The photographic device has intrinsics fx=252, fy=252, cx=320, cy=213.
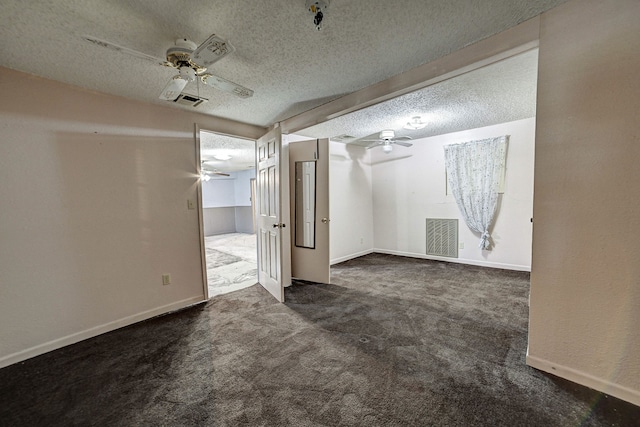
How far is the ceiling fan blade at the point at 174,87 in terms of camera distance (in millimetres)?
1706

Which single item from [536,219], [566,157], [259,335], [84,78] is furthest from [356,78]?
[259,335]

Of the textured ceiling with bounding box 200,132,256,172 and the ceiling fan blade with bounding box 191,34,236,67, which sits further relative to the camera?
the textured ceiling with bounding box 200,132,256,172

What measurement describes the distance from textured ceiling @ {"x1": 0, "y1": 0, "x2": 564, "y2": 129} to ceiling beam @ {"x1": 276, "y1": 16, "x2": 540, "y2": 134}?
0.20 ft

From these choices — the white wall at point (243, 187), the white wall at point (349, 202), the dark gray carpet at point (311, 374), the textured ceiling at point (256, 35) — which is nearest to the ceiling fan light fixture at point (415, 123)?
the textured ceiling at point (256, 35)

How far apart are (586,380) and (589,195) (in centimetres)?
114

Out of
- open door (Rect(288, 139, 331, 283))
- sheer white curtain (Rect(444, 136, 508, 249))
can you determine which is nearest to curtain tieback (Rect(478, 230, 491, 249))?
sheer white curtain (Rect(444, 136, 508, 249))

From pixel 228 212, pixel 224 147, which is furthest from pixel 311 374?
pixel 228 212

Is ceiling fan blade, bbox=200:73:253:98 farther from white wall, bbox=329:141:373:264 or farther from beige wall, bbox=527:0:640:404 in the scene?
white wall, bbox=329:141:373:264

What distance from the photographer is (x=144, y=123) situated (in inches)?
104

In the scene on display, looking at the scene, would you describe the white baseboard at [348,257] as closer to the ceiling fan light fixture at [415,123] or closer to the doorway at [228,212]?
the doorway at [228,212]

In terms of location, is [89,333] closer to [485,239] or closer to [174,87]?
[174,87]

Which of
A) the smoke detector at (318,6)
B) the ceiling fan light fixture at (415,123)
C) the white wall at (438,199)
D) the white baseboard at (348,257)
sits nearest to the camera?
the smoke detector at (318,6)

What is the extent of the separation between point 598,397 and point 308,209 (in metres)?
3.11

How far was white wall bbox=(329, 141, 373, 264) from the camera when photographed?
15.8ft
